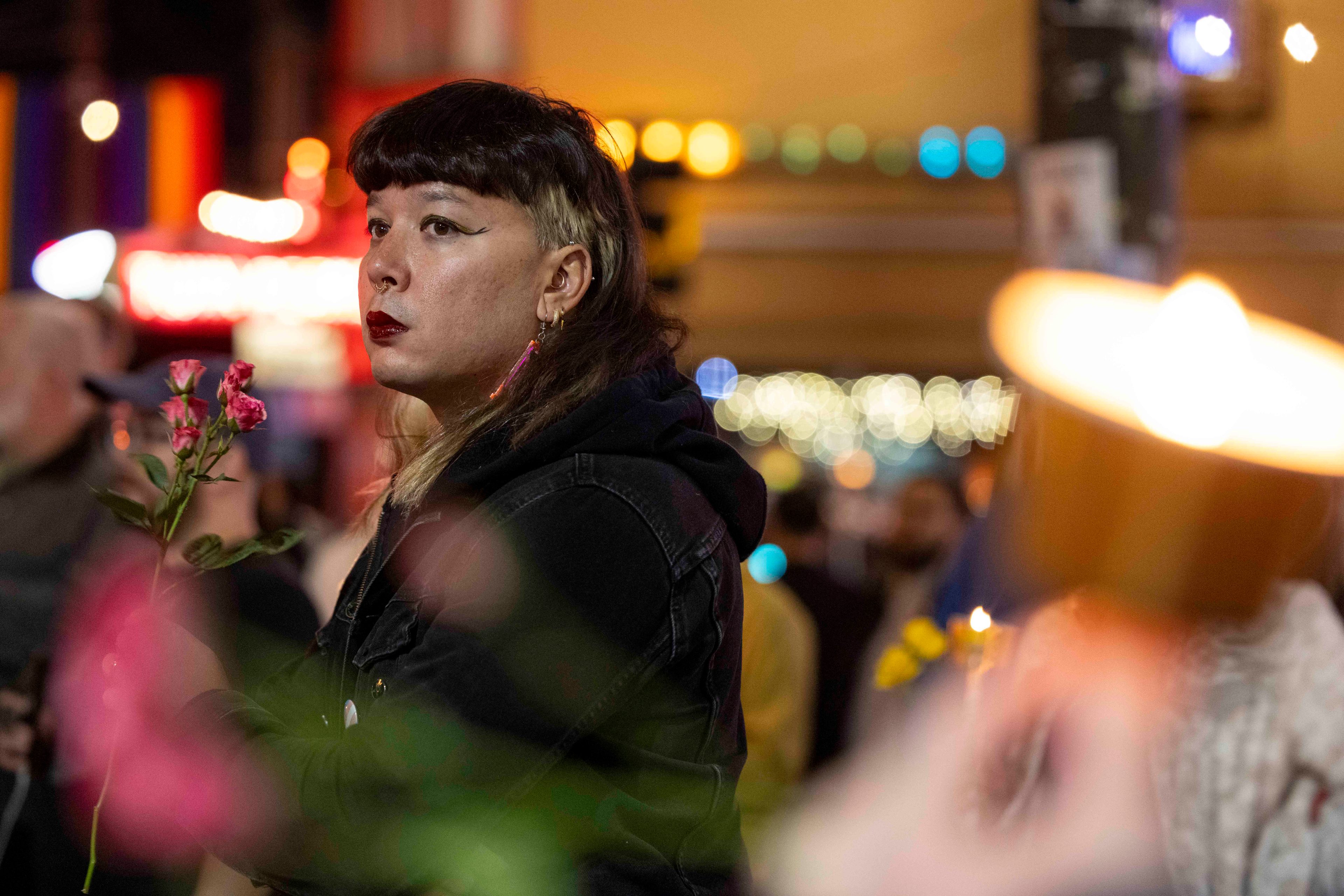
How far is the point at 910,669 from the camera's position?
2943mm

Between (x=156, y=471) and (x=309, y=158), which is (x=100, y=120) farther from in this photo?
(x=156, y=471)

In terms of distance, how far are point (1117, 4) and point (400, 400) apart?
15.4 ft

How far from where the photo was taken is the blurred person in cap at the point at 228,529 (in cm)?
187

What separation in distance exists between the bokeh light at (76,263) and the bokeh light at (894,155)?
6.43 m

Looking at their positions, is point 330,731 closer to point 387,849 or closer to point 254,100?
point 387,849

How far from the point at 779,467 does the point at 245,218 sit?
14.0 meters

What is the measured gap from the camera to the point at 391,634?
1458 millimetres

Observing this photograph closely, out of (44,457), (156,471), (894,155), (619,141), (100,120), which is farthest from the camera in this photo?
(894,155)

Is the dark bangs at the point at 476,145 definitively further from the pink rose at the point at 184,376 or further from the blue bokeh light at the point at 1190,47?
the blue bokeh light at the point at 1190,47

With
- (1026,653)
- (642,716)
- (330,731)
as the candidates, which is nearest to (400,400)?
(330,731)

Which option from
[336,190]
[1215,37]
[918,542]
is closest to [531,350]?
[1215,37]

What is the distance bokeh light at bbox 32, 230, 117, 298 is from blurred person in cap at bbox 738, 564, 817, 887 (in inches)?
135

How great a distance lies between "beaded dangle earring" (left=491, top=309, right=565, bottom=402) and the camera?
1584 mm

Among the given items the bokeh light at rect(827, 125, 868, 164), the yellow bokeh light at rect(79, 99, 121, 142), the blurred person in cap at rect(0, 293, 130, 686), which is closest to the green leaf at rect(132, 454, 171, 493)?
the blurred person in cap at rect(0, 293, 130, 686)
